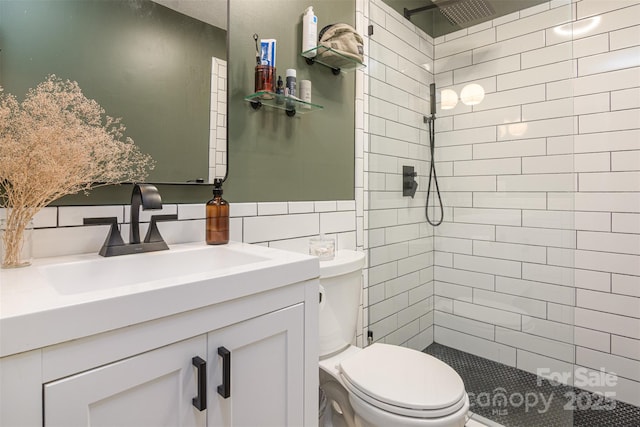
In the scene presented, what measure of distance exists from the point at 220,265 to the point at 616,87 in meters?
2.29

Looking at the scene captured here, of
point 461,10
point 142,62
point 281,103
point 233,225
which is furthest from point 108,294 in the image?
point 461,10

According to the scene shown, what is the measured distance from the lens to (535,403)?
5.67ft

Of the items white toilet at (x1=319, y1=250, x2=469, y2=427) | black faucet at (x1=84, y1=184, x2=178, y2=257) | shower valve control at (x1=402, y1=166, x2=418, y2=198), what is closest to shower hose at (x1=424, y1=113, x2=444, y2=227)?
shower valve control at (x1=402, y1=166, x2=418, y2=198)

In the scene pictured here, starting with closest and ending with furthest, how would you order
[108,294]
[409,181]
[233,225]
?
[108,294] → [233,225] → [409,181]

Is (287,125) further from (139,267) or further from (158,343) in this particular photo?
(158,343)

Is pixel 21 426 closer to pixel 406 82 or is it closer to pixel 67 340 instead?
pixel 67 340

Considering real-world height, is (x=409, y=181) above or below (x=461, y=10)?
below

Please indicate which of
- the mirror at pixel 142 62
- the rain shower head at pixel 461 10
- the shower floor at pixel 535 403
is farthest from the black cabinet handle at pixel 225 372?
the rain shower head at pixel 461 10

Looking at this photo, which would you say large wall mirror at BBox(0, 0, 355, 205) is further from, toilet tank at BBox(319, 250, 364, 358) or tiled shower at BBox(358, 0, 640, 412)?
tiled shower at BBox(358, 0, 640, 412)

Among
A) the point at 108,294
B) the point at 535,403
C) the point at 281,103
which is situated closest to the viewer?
the point at 108,294

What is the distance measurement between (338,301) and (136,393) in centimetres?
88

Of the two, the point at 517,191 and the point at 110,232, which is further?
the point at 517,191

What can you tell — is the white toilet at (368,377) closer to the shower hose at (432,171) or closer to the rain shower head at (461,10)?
the shower hose at (432,171)

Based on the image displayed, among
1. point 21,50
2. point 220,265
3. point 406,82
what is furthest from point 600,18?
point 21,50
